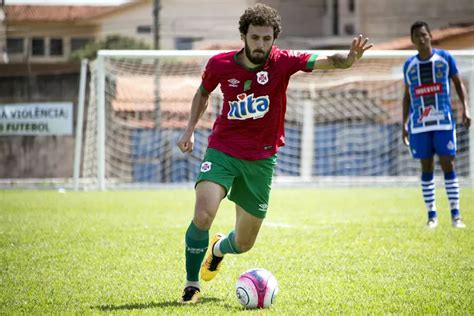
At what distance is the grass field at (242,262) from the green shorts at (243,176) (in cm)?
67

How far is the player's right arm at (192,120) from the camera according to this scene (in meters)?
5.64

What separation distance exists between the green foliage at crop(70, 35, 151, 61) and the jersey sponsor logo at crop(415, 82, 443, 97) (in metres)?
31.3

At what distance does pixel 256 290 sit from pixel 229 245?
843 mm

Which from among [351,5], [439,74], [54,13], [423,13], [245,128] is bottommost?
[245,128]

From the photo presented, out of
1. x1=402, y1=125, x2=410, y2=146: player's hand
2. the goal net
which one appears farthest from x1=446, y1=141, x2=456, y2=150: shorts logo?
the goal net

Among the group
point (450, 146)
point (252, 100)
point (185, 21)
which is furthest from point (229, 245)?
point (185, 21)

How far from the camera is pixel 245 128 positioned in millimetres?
5691

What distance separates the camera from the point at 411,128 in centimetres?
1005

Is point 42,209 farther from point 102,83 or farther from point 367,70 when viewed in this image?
point 367,70

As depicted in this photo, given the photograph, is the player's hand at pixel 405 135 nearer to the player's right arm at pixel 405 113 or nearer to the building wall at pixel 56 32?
the player's right arm at pixel 405 113

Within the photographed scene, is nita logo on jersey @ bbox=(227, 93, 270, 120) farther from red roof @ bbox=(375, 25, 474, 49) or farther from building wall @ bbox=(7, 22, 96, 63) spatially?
building wall @ bbox=(7, 22, 96, 63)

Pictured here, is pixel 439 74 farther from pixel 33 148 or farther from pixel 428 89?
pixel 33 148

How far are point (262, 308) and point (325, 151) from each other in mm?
18881

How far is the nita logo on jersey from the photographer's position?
A: 5.64 meters
